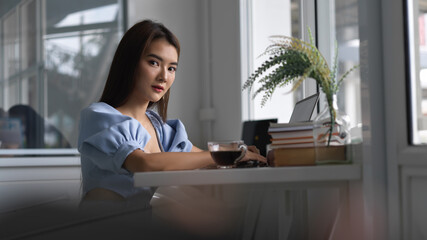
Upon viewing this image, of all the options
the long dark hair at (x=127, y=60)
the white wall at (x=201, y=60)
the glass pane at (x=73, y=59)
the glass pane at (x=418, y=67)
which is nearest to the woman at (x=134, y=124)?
the long dark hair at (x=127, y=60)

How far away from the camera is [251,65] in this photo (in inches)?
128

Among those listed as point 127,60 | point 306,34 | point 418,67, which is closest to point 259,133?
point 306,34

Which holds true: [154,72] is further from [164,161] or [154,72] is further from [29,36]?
[29,36]

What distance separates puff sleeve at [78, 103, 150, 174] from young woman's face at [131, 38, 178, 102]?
248 millimetres

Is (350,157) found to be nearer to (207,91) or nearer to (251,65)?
(251,65)

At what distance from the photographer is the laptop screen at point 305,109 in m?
1.49

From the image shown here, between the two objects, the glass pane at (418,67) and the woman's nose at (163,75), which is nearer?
the glass pane at (418,67)

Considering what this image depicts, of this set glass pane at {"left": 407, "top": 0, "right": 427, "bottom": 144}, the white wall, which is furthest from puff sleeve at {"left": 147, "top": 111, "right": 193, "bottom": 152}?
the white wall

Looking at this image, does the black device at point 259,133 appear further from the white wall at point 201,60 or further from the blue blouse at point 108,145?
the white wall at point 201,60

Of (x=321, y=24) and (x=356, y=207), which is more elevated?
(x=321, y=24)

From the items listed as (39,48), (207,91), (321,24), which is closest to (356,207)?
(321,24)

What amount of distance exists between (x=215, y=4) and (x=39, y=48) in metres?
1.28

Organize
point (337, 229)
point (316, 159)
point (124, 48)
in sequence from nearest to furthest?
point (316, 159)
point (337, 229)
point (124, 48)

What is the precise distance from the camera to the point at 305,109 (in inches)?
62.1
